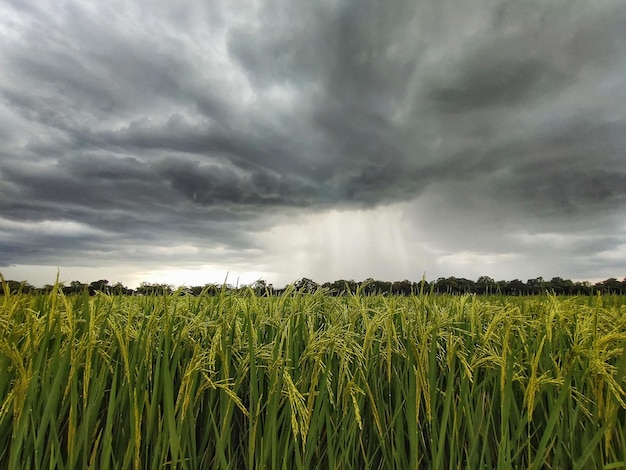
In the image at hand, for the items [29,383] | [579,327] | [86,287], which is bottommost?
[29,383]

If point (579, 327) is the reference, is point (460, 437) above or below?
below

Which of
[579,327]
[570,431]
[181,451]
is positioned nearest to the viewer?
[181,451]

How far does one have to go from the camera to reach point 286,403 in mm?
3457

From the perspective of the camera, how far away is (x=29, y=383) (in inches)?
136

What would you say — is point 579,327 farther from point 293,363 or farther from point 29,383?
point 29,383

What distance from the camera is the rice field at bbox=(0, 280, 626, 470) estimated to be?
3330mm

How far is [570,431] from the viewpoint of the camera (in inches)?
149

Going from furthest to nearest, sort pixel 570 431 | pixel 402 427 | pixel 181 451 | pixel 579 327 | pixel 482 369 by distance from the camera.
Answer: pixel 579 327, pixel 482 369, pixel 570 431, pixel 402 427, pixel 181 451

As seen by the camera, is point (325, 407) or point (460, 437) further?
point (460, 437)

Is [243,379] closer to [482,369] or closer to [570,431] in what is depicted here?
[482,369]

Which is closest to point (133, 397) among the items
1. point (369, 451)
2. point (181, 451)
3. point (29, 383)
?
point (181, 451)

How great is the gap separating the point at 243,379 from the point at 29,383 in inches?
67.9

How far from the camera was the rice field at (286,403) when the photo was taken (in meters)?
3.33

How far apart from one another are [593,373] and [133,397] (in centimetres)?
403
